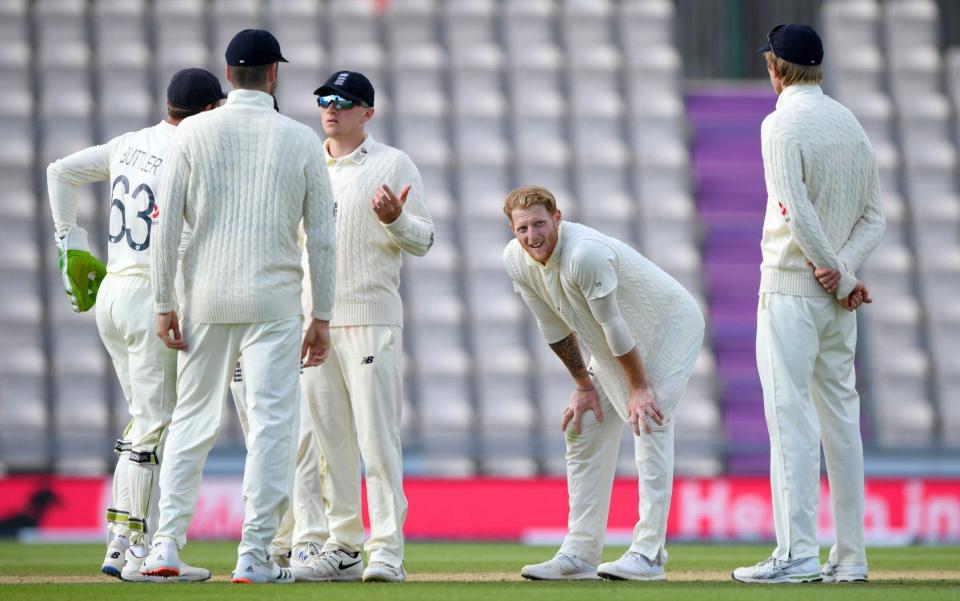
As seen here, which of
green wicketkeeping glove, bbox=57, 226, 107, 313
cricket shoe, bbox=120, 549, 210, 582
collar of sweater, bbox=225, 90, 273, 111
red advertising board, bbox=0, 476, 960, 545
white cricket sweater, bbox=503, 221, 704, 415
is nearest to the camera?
cricket shoe, bbox=120, 549, 210, 582

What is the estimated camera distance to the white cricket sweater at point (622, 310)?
5227 millimetres

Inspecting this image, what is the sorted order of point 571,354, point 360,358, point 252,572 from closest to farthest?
point 252,572
point 360,358
point 571,354

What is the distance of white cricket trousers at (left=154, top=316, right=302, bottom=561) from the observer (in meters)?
4.69

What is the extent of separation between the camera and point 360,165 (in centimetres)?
545

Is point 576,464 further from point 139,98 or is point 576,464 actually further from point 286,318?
point 139,98

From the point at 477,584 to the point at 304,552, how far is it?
717 millimetres

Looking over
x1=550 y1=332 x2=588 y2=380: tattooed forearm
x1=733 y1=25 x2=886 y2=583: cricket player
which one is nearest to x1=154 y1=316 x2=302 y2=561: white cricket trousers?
x1=550 y1=332 x2=588 y2=380: tattooed forearm

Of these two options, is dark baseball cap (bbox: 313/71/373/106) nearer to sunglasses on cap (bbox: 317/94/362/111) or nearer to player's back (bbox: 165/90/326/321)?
sunglasses on cap (bbox: 317/94/362/111)

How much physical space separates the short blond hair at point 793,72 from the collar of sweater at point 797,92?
2 cm

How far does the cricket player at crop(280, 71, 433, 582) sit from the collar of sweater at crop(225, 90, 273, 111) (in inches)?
17.7

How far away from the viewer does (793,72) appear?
5176 millimetres

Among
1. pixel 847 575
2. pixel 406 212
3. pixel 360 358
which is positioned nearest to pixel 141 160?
pixel 406 212

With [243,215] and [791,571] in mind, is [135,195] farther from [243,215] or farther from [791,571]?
[791,571]

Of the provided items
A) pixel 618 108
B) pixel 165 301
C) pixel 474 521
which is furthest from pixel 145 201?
pixel 618 108
